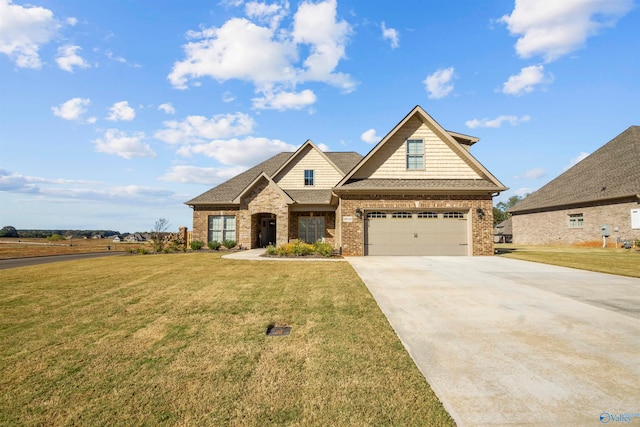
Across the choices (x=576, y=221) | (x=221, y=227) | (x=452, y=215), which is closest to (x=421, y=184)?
(x=452, y=215)

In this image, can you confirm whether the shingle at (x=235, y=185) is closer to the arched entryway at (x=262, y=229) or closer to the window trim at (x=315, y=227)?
the arched entryway at (x=262, y=229)

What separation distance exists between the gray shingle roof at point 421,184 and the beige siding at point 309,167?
5.97 m

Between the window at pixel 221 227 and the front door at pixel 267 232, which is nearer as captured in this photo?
the window at pixel 221 227

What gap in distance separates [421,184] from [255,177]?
517 inches

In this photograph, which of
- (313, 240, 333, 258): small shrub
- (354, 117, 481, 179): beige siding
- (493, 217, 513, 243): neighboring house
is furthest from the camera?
(493, 217, 513, 243): neighboring house

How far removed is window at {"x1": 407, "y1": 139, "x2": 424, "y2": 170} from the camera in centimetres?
1723

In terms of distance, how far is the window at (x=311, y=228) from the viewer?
70.8 feet

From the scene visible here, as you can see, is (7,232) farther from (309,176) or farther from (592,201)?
(592,201)

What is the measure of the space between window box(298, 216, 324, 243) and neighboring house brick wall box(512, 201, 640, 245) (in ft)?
70.1

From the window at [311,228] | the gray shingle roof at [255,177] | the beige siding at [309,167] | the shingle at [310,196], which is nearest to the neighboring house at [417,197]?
the shingle at [310,196]

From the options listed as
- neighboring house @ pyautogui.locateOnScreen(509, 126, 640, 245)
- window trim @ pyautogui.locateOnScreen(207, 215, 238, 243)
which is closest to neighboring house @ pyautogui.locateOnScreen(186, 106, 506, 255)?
window trim @ pyautogui.locateOnScreen(207, 215, 238, 243)

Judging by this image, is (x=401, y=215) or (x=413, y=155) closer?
(x=401, y=215)

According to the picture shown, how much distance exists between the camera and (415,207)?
53.9 ft

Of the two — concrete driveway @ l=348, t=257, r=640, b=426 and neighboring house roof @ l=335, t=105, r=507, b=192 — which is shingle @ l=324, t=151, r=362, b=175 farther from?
concrete driveway @ l=348, t=257, r=640, b=426
